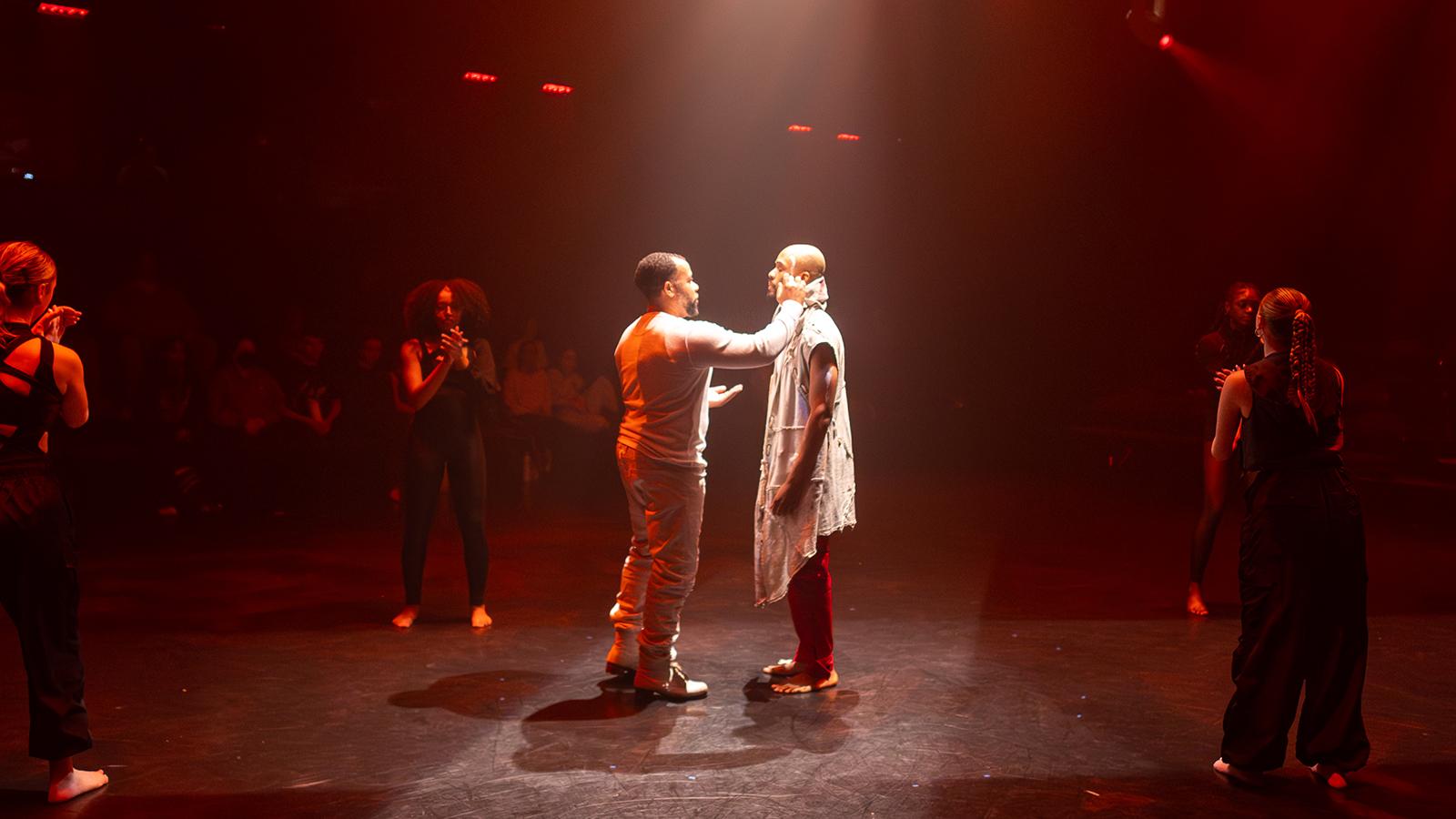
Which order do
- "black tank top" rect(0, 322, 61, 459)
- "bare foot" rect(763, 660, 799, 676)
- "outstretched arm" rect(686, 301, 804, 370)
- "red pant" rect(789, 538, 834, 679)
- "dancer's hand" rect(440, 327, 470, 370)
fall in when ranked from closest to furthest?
"black tank top" rect(0, 322, 61, 459)
"outstretched arm" rect(686, 301, 804, 370)
"red pant" rect(789, 538, 834, 679)
"bare foot" rect(763, 660, 799, 676)
"dancer's hand" rect(440, 327, 470, 370)

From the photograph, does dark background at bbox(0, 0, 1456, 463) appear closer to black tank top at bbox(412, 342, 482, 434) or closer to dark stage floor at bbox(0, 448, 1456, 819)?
dark stage floor at bbox(0, 448, 1456, 819)

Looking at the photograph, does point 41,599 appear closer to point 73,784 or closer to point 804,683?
point 73,784

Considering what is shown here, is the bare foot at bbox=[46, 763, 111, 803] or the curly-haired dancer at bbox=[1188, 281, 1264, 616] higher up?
the curly-haired dancer at bbox=[1188, 281, 1264, 616]

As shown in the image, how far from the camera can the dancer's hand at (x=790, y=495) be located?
3998mm

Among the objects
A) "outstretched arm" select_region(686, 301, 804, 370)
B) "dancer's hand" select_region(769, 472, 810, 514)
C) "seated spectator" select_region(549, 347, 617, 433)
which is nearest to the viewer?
"outstretched arm" select_region(686, 301, 804, 370)

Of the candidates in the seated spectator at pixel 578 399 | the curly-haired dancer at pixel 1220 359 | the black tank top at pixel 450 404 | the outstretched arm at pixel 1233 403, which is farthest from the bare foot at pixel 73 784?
the seated spectator at pixel 578 399

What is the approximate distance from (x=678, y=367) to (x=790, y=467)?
1.79 feet

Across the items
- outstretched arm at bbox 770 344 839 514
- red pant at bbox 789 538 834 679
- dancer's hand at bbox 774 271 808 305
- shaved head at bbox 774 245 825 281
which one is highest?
shaved head at bbox 774 245 825 281

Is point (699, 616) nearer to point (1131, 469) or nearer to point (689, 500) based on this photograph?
point (689, 500)

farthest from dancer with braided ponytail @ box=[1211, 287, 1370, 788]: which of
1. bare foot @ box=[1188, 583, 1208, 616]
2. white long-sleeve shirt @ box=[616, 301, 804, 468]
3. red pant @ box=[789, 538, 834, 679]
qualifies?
bare foot @ box=[1188, 583, 1208, 616]

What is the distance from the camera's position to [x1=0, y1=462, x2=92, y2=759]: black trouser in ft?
10.1

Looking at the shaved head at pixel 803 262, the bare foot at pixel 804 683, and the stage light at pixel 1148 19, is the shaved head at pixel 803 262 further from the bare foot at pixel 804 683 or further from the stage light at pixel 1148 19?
the stage light at pixel 1148 19

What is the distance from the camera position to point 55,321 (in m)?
3.25

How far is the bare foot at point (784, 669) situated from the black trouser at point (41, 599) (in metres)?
2.36
